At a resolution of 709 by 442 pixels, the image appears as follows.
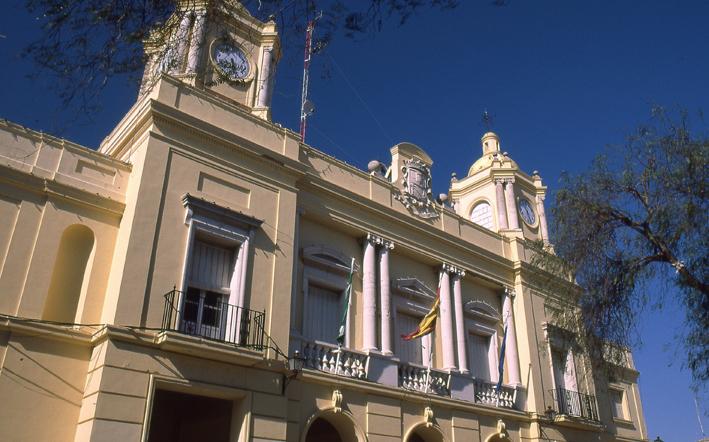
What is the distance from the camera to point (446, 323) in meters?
16.7

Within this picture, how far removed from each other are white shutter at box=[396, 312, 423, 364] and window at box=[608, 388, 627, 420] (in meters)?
9.42

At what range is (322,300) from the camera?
48.8ft

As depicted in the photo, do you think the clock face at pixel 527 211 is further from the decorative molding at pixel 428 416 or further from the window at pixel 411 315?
the decorative molding at pixel 428 416

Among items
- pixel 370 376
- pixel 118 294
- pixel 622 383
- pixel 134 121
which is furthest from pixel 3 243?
pixel 622 383

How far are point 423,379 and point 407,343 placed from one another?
108 cm

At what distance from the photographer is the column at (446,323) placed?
53.3 ft

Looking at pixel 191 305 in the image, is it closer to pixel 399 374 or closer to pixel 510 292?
pixel 399 374

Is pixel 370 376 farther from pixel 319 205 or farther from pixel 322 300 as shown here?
pixel 319 205

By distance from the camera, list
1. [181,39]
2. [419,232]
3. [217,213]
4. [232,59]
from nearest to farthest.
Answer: [181,39]
[217,213]
[232,59]
[419,232]

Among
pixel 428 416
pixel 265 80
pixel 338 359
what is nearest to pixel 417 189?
pixel 265 80

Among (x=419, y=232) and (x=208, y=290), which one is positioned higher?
(x=419, y=232)

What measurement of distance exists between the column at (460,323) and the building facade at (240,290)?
4 cm

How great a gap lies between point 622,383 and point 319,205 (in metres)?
14.4

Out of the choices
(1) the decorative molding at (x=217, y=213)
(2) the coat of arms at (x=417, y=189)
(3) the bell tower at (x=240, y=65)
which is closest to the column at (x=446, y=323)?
(2) the coat of arms at (x=417, y=189)
